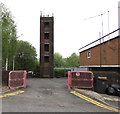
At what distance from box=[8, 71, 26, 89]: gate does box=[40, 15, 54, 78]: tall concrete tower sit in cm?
2549

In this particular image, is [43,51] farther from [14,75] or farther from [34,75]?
[14,75]

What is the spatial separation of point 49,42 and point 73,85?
2783cm

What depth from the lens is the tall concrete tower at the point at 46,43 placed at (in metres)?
38.6

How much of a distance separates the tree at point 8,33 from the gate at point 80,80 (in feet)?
23.8

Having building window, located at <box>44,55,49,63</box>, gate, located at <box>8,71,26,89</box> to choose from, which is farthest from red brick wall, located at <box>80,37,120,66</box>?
building window, located at <box>44,55,49,63</box>

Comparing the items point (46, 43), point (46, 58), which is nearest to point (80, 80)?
point (46, 43)

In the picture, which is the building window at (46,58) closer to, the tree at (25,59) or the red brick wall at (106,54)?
the tree at (25,59)

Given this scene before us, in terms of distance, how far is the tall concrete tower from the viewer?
3862cm

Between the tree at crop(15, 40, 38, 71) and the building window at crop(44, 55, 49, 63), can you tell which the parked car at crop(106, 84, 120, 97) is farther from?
the tree at crop(15, 40, 38, 71)

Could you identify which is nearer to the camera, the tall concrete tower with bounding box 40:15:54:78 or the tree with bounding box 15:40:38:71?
the tall concrete tower with bounding box 40:15:54:78

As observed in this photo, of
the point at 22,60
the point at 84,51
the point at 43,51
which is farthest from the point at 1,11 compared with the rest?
the point at 22,60

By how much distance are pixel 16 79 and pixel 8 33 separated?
17.9ft

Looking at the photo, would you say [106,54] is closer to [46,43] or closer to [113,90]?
[113,90]

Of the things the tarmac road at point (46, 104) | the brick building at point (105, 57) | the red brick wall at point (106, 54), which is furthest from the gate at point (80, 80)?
the red brick wall at point (106, 54)
